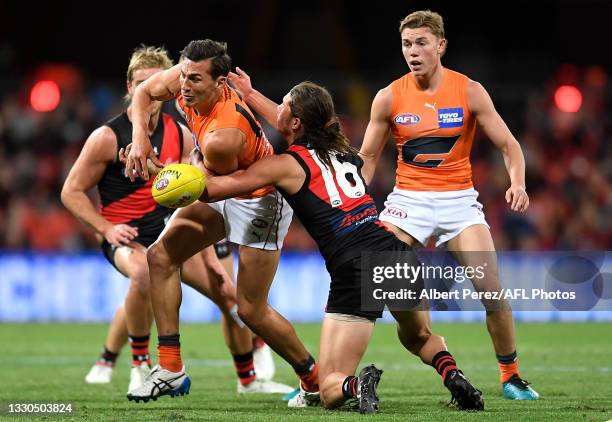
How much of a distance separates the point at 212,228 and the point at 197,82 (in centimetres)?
99

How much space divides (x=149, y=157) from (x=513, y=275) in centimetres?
872

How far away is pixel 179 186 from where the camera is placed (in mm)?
6219

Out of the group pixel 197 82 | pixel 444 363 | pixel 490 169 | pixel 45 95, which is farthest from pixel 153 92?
pixel 45 95

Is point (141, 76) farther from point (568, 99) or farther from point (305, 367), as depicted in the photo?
point (568, 99)

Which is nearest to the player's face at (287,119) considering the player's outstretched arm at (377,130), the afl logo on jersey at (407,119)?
the player's outstretched arm at (377,130)

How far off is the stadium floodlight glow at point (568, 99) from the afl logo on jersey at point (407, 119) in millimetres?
11396

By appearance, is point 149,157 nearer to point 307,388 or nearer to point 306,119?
point 306,119

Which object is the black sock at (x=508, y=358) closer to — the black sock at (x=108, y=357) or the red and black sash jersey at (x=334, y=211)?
the red and black sash jersey at (x=334, y=211)

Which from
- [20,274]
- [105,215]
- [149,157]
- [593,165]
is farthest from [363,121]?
[149,157]

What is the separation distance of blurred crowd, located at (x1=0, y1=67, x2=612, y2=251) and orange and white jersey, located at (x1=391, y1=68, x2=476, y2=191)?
7432 mm

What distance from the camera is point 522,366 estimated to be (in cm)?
950

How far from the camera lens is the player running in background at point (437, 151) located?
24.0 feet

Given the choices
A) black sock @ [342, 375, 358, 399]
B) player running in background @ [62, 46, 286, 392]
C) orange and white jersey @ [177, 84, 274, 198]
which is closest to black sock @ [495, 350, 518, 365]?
black sock @ [342, 375, 358, 399]

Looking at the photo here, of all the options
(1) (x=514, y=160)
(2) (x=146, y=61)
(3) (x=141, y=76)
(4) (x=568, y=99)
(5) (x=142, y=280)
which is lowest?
(5) (x=142, y=280)
